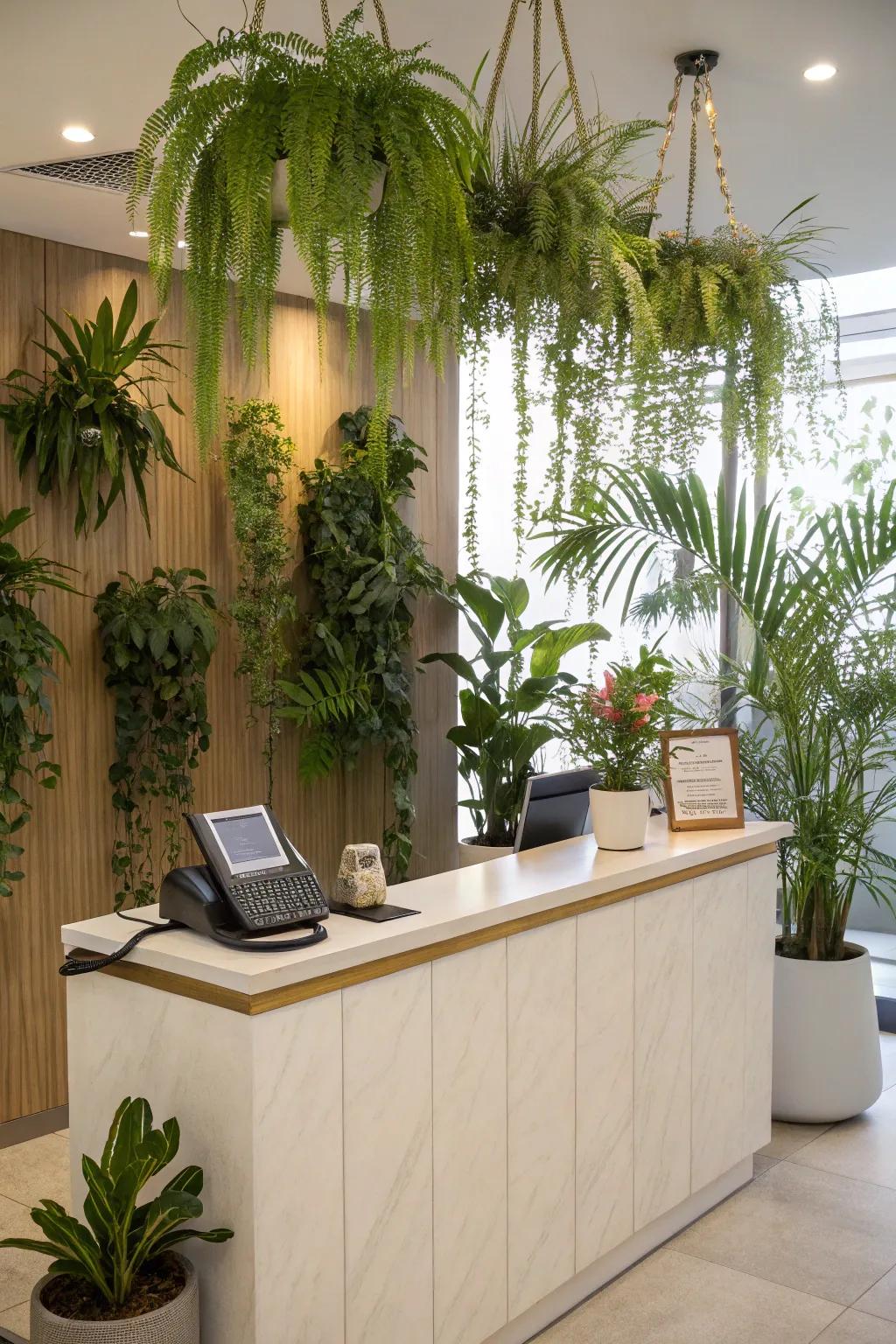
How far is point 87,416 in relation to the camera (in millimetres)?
4078

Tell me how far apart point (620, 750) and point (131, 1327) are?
1915mm

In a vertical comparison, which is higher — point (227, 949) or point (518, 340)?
point (518, 340)

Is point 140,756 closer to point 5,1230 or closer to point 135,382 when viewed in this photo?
point 135,382

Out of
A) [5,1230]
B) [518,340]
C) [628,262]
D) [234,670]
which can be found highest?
[628,262]

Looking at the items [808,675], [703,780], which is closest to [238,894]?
[703,780]

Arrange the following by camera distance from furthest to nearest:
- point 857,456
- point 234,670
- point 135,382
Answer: point 857,456 < point 234,670 < point 135,382

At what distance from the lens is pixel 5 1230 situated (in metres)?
3.55

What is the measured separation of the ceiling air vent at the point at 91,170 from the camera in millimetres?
3404

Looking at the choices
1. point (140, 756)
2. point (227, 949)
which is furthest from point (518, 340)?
point (140, 756)

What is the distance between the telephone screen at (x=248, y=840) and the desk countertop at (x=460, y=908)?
174 millimetres

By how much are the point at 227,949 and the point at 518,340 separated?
1.26 m

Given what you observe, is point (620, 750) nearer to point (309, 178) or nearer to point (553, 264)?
point (553, 264)

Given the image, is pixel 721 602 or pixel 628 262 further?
pixel 721 602

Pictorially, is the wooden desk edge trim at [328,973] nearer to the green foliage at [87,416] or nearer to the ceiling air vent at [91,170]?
the green foliage at [87,416]
